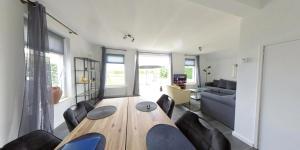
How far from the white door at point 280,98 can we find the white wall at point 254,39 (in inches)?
4.5

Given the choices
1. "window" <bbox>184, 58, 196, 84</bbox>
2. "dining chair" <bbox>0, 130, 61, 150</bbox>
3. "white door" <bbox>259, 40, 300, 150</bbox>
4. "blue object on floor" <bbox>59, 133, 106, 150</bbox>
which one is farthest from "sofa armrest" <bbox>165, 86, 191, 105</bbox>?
"dining chair" <bbox>0, 130, 61, 150</bbox>

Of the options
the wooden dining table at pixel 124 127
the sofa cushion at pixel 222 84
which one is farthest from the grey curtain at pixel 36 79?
the sofa cushion at pixel 222 84

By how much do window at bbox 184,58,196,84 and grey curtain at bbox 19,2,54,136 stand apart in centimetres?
663

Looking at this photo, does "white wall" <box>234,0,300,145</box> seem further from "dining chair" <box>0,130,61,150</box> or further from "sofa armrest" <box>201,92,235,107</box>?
"dining chair" <box>0,130,61,150</box>

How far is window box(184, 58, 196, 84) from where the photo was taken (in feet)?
23.9

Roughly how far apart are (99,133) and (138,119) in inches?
18.1

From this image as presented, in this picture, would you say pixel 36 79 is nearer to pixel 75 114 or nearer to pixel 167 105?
pixel 75 114

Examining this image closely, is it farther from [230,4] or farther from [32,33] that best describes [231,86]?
[32,33]

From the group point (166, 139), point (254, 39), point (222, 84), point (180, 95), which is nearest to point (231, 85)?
point (222, 84)

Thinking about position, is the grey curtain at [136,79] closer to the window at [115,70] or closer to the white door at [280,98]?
the window at [115,70]

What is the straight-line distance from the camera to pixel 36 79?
5.67ft

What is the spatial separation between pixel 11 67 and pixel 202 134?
2.46m

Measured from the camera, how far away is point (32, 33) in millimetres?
1713

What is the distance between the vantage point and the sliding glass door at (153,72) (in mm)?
6348
